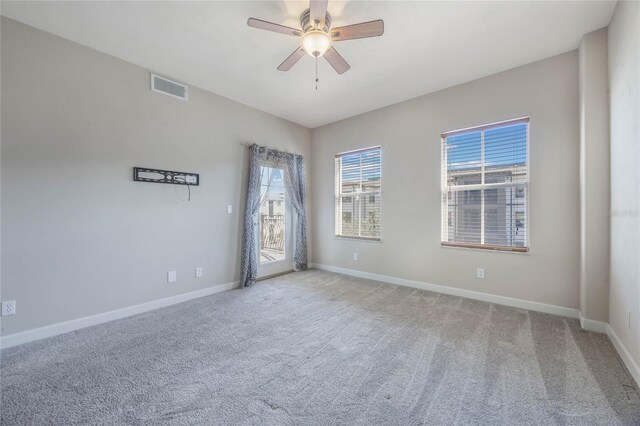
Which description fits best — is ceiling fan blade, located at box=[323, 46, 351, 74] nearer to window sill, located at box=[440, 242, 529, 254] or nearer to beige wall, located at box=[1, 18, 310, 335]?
beige wall, located at box=[1, 18, 310, 335]

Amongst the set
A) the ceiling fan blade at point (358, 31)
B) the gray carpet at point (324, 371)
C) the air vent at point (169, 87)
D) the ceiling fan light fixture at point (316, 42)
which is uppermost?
the air vent at point (169, 87)

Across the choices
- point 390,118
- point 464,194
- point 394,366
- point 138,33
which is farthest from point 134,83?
point 464,194

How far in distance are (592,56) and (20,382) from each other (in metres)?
5.54

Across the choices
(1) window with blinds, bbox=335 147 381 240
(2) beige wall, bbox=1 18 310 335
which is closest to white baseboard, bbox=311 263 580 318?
(1) window with blinds, bbox=335 147 381 240

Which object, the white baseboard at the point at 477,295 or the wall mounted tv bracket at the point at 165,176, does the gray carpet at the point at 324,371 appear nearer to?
the white baseboard at the point at 477,295

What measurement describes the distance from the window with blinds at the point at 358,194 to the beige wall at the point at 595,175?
248cm

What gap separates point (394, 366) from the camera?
2.00 metres

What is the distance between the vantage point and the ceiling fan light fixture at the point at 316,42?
6.77ft

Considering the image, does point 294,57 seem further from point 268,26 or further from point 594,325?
point 594,325

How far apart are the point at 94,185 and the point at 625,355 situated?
5012mm

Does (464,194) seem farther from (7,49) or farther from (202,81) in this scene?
(7,49)

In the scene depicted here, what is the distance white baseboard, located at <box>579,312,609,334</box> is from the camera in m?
2.46

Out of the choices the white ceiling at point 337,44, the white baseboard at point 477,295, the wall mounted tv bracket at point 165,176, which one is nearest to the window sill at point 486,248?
the white baseboard at point 477,295

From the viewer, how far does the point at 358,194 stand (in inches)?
186
